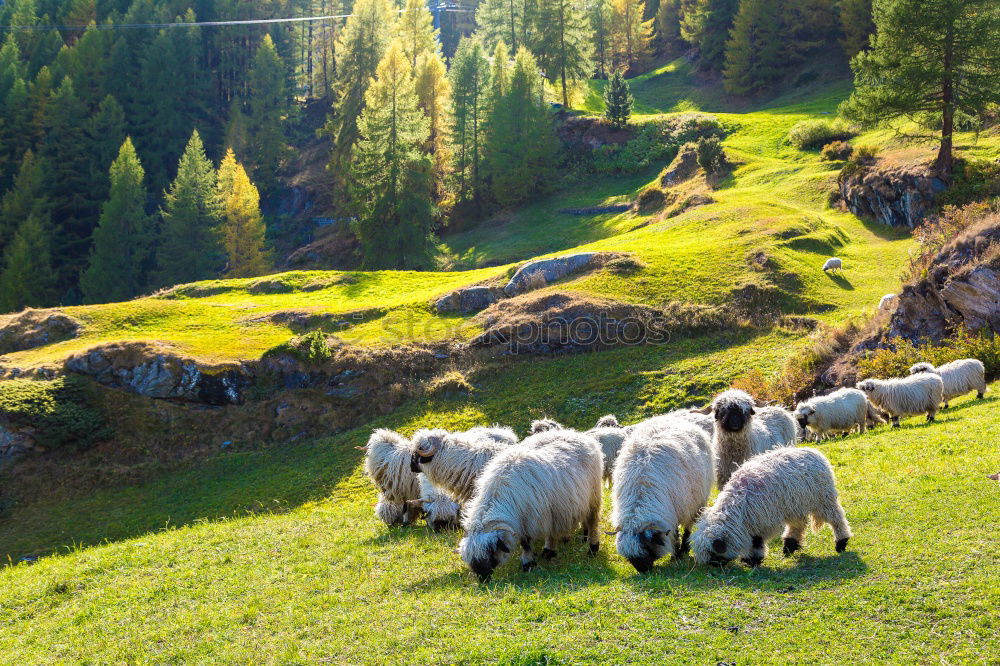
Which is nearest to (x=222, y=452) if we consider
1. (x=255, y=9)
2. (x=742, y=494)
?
(x=742, y=494)

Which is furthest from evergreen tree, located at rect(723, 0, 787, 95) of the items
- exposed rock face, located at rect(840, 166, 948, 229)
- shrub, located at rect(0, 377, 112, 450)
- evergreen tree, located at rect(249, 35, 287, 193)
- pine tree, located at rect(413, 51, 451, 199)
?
shrub, located at rect(0, 377, 112, 450)

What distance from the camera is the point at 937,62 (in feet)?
118

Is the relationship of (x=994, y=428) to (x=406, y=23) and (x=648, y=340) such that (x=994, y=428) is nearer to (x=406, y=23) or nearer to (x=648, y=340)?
(x=648, y=340)

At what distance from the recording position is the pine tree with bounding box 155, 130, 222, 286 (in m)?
66.8

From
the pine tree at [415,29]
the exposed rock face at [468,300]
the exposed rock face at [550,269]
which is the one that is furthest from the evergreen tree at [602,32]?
the exposed rock face at [468,300]

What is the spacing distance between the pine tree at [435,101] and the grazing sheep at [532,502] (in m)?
60.6

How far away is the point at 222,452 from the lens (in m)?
26.4

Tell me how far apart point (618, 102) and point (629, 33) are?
4133 cm

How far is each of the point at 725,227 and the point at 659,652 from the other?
3376 centimetres

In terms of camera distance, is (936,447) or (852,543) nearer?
(852,543)

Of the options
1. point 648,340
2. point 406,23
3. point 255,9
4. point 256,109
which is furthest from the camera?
point 255,9

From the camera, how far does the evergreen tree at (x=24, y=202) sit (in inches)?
2739

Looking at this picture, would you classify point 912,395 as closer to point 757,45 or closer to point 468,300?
point 468,300

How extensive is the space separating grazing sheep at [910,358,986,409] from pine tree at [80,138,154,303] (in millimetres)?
65425
